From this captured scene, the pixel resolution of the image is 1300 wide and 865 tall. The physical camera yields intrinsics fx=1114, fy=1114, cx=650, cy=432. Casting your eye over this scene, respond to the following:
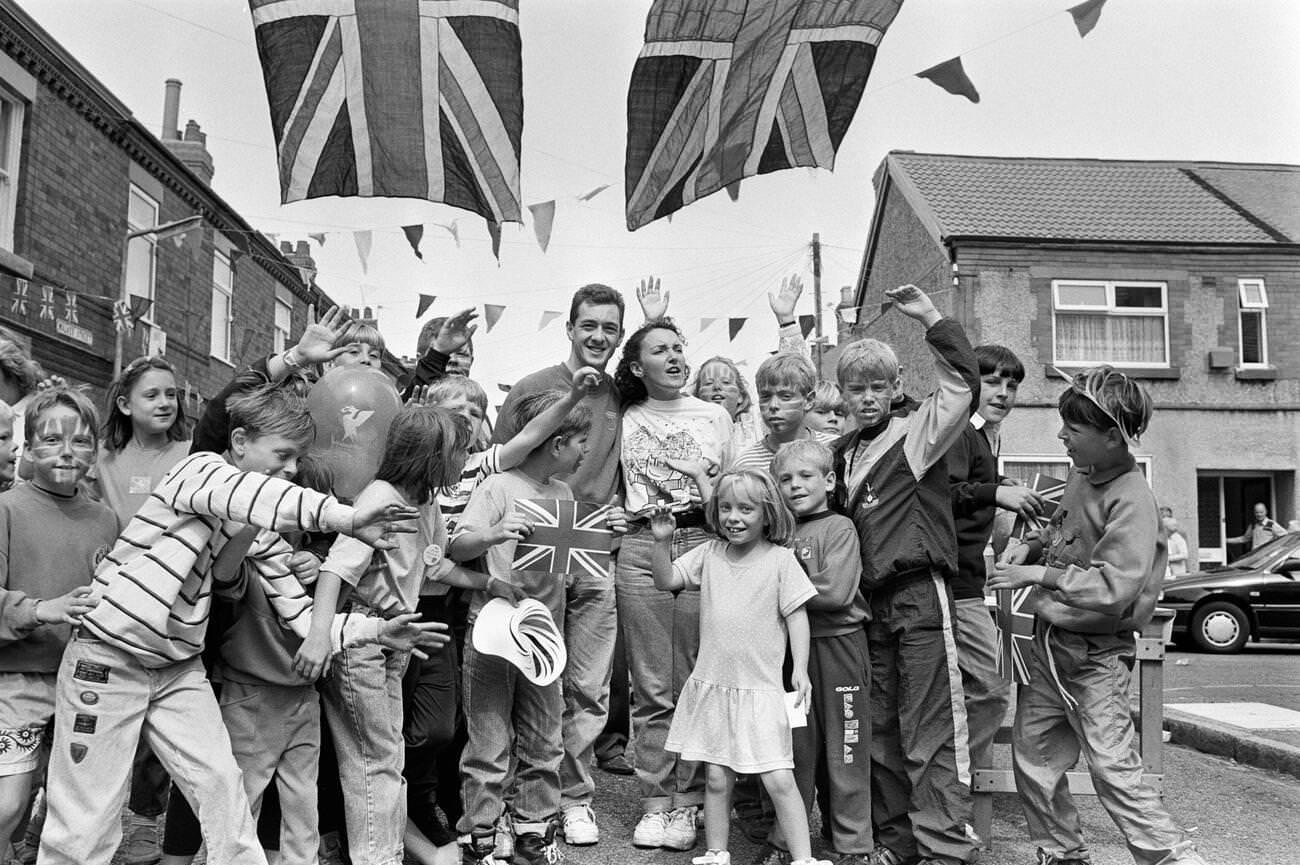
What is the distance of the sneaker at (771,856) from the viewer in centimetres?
388

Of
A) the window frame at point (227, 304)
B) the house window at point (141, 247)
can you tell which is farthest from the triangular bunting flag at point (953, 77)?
the window frame at point (227, 304)

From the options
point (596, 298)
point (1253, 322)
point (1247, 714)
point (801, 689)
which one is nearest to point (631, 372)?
point (596, 298)

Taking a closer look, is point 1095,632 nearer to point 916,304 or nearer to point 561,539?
point 916,304

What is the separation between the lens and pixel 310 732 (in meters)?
3.42

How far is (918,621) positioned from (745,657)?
62 cm

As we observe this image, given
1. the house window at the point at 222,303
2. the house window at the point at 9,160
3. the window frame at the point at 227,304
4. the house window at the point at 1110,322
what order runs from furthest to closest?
the house window at the point at 222,303, the window frame at the point at 227,304, the house window at the point at 1110,322, the house window at the point at 9,160

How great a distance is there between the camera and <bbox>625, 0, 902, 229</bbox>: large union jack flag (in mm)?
5520

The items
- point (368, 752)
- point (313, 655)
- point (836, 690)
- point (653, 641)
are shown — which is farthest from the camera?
point (653, 641)

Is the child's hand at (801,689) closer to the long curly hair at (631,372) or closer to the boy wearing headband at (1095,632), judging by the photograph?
the boy wearing headband at (1095,632)

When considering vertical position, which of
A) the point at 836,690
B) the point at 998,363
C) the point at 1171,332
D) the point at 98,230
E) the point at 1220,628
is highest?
the point at 98,230

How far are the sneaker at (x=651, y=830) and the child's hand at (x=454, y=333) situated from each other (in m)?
2.09

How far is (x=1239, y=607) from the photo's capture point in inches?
500

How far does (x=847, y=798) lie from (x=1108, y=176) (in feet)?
73.7

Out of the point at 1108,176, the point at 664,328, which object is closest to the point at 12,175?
the point at 664,328
